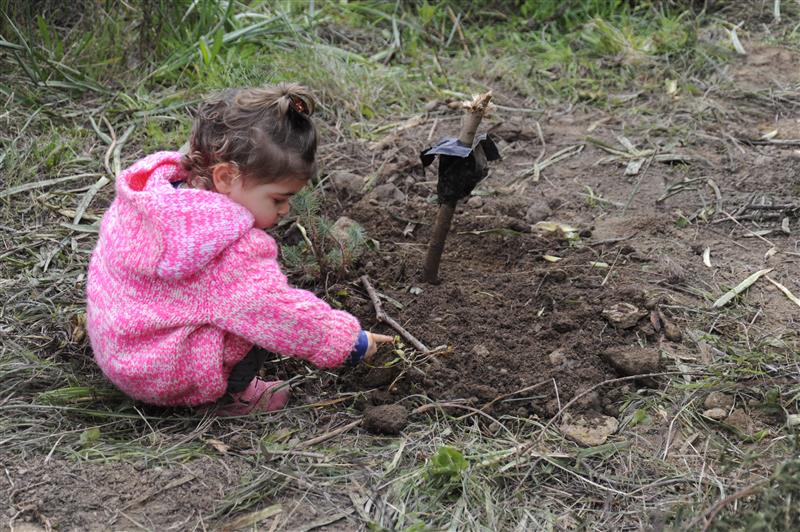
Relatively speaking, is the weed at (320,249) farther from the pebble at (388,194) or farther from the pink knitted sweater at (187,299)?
the pink knitted sweater at (187,299)

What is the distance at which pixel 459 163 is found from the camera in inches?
105

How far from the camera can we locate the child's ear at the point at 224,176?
7.82 feet

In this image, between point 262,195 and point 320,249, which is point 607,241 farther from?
point 262,195

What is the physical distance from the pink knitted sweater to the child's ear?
81mm

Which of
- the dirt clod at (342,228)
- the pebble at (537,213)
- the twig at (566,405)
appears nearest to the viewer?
the twig at (566,405)

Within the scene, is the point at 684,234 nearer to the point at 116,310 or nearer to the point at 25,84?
the point at 116,310

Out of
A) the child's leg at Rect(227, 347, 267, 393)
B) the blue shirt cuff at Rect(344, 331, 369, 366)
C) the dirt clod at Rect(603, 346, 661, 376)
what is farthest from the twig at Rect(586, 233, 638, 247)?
the child's leg at Rect(227, 347, 267, 393)

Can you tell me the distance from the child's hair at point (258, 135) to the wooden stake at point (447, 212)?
469mm

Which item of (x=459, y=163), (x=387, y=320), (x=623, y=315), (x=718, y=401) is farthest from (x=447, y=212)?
(x=718, y=401)

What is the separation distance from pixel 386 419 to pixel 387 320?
0.48 meters

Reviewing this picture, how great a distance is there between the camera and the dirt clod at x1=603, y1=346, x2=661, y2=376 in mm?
2590

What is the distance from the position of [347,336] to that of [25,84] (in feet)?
8.08

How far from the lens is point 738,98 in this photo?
4.35 meters

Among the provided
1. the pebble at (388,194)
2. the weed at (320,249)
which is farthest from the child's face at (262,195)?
the pebble at (388,194)
